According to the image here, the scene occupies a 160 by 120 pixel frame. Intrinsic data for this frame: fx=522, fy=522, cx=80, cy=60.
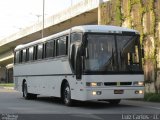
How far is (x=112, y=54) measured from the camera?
741 inches

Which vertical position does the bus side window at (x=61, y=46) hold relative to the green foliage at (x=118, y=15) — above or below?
below

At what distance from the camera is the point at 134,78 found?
19.0 metres

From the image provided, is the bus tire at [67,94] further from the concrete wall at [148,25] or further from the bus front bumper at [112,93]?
the concrete wall at [148,25]

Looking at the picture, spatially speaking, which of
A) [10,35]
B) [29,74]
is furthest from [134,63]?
[10,35]

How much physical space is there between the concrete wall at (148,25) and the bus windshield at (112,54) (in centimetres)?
973

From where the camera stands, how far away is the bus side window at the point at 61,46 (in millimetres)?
20516

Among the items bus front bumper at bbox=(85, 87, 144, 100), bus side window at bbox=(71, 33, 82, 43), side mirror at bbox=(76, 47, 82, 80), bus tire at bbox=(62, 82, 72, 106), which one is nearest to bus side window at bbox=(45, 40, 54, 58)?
bus tire at bbox=(62, 82, 72, 106)

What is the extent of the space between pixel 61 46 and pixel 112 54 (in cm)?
298

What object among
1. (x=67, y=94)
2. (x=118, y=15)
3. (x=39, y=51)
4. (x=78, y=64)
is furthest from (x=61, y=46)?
(x=118, y=15)

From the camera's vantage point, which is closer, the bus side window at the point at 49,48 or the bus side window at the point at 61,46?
the bus side window at the point at 61,46

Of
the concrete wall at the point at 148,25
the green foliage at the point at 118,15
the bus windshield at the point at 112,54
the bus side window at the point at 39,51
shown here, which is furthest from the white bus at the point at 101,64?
the green foliage at the point at 118,15

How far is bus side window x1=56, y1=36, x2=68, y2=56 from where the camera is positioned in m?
20.5

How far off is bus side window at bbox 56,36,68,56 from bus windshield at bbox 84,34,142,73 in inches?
74.3

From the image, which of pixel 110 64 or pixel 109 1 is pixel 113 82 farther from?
pixel 109 1
